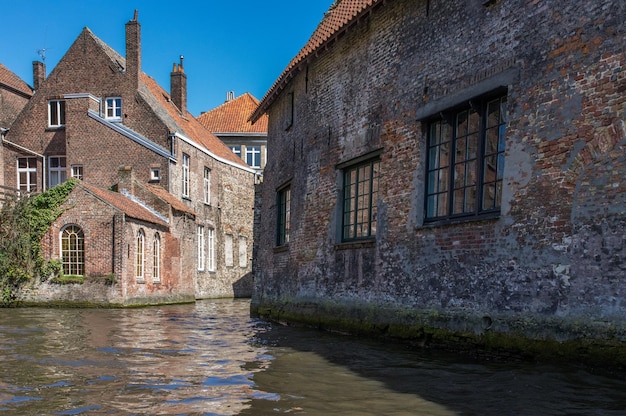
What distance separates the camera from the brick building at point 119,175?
2014cm

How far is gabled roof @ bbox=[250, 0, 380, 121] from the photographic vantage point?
10247mm

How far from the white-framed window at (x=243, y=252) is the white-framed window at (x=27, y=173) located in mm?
12149

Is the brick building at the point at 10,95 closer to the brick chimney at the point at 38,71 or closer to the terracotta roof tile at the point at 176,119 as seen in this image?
the brick chimney at the point at 38,71

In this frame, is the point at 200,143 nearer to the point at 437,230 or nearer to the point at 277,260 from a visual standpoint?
the point at 277,260

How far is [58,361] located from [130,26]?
21.9m

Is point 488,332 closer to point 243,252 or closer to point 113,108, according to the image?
point 113,108

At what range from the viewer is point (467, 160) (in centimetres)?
802

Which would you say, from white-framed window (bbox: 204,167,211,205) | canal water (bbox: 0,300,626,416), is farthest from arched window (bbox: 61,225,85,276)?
canal water (bbox: 0,300,626,416)

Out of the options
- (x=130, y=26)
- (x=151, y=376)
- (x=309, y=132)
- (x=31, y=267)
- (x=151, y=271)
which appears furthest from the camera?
(x=130, y=26)

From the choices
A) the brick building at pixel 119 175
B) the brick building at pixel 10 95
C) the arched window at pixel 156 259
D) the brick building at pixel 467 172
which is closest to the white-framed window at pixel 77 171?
the brick building at pixel 119 175

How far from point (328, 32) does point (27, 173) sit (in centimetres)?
2003

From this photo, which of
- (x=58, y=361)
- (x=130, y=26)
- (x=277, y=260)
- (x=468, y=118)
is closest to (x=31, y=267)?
(x=277, y=260)

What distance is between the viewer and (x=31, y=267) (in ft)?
65.0

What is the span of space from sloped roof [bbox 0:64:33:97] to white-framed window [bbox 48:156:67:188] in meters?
7.13
